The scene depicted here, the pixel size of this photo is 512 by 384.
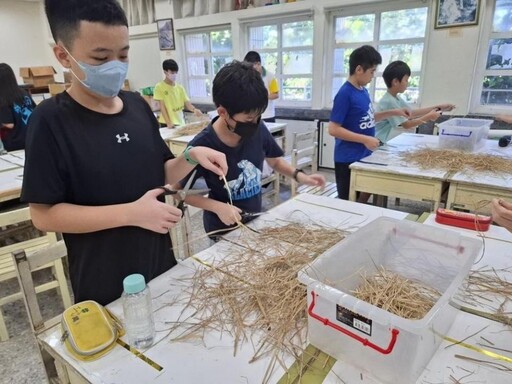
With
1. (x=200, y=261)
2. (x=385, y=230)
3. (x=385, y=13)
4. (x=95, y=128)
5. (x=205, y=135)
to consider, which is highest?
(x=385, y=13)

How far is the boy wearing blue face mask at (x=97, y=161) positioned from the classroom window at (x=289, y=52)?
5098 millimetres

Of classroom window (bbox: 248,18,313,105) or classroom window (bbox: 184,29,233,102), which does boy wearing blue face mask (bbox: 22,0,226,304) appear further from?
classroom window (bbox: 184,29,233,102)

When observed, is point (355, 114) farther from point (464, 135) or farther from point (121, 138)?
point (121, 138)

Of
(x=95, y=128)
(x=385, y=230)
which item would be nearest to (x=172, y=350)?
(x=95, y=128)

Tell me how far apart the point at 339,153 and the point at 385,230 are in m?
Result: 1.79

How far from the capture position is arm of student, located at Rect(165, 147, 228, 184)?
1.25 m

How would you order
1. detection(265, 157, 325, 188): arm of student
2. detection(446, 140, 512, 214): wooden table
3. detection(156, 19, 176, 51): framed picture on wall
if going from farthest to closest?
detection(156, 19, 176, 51): framed picture on wall → detection(446, 140, 512, 214): wooden table → detection(265, 157, 325, 188): arm of student

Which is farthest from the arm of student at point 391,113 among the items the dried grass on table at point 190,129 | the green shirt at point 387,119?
the dried grass on table at point 190,129

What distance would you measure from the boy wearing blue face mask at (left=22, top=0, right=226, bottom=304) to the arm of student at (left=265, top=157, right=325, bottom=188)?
685 millimetres

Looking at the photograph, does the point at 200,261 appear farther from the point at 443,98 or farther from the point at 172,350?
the point at 443,98

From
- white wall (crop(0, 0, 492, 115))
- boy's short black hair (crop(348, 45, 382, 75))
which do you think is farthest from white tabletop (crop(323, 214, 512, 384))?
white wall (crop(0, 0, 492, 115))

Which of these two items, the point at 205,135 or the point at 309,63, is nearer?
the point at 205,135

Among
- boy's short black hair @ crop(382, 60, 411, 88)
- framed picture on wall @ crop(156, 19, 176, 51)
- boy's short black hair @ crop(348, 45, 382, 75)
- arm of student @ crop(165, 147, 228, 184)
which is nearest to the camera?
arm of student @ crop(165, 147, 228, 184)

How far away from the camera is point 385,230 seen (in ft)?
4.00
